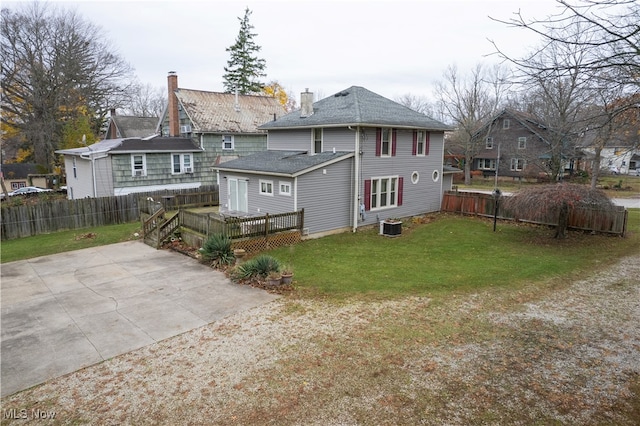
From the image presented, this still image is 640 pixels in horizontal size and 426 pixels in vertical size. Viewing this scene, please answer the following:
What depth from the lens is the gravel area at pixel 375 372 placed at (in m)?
5.60

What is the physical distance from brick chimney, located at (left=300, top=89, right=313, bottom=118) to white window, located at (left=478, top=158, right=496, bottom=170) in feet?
113

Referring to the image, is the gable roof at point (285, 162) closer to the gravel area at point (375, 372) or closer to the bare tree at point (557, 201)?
the bare tree at point (557, 201)

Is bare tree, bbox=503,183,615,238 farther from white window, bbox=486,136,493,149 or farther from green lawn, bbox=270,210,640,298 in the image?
white window, bbox=486,136,493,149

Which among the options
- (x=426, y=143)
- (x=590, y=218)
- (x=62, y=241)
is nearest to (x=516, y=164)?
(x=426, y=143)

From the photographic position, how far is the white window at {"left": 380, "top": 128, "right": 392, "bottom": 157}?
63.7ft

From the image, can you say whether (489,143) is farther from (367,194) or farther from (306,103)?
(367,194)

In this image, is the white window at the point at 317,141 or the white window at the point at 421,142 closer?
the white window at the point at 317,141

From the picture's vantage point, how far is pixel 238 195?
65.7ft

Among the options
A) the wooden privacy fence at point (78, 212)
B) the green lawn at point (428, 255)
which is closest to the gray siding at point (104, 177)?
the wooden privacy fence at point (78, 212)

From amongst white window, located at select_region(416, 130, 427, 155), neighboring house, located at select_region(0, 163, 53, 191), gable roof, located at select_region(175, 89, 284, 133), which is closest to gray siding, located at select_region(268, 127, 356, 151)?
white window, located at select_region(416, 130, 427, 155)

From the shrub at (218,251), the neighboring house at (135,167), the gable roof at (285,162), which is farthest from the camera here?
the neighboring house at (135,167)

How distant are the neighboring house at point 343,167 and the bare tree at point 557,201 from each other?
5909mm

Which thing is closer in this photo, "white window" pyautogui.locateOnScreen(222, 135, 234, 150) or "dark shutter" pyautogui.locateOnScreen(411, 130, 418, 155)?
"dark shutter" pyautogui.locateOnScreen(411, 130, 418, 155)
